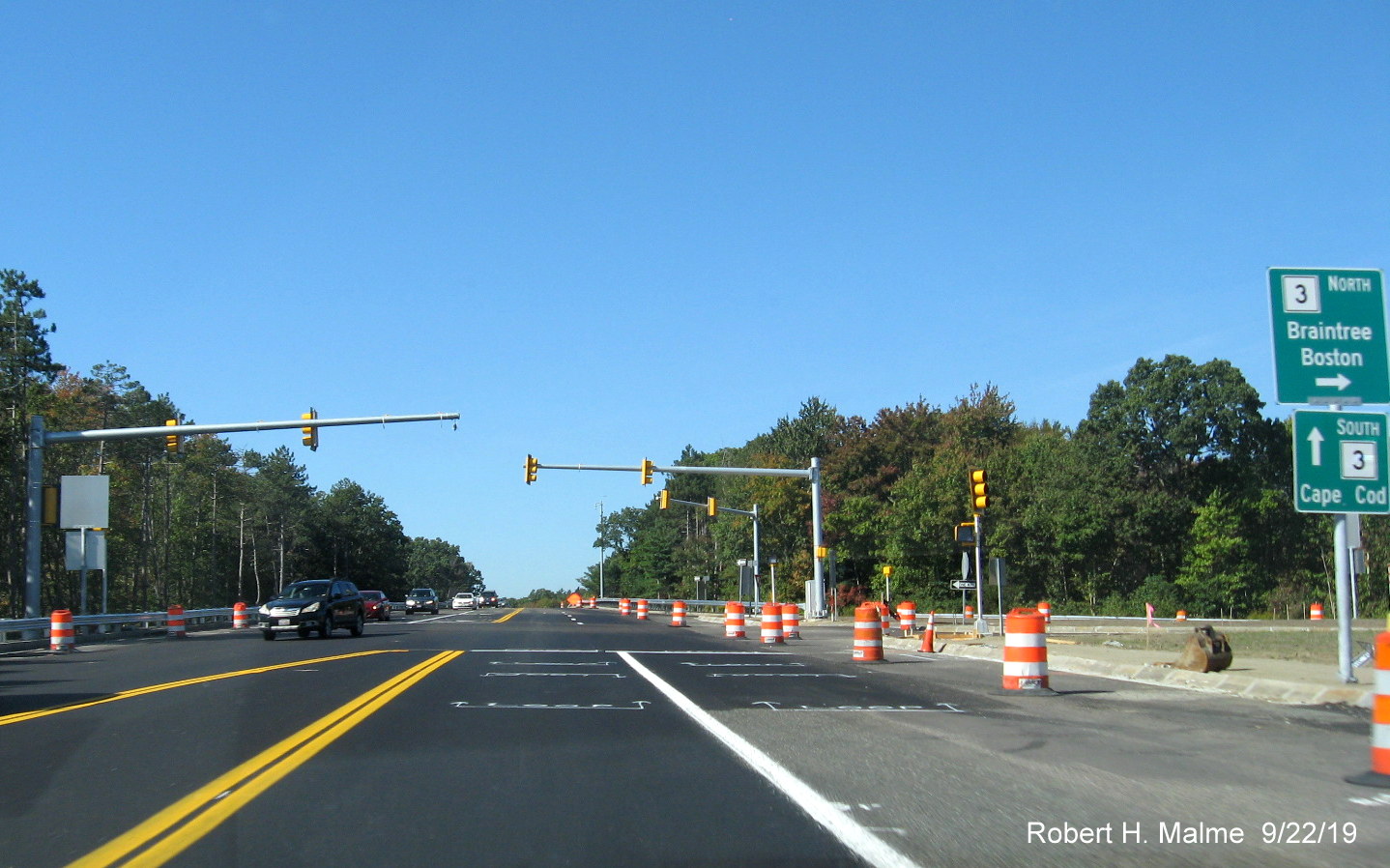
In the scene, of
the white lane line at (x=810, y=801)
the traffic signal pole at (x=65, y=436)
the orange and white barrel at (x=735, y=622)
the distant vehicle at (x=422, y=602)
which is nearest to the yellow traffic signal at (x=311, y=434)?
the traffic signal pole at (x=65, y=436)

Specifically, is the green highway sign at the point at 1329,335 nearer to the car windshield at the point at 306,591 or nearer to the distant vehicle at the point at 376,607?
the car windshield at the point at 306,591

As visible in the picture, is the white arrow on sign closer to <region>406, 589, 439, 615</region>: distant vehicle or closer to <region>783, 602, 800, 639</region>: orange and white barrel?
<region>783, 602, 800, 639</region>: orange and white barrel

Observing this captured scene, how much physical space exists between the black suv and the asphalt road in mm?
15289

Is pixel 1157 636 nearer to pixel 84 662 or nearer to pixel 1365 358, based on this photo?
pixel 1365 358

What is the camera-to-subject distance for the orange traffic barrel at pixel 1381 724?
7895mm

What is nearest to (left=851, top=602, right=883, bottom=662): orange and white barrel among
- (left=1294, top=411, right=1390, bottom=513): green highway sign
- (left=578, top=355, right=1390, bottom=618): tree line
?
(left=1294, top=411, right=1390, bottom=513): green highway sign

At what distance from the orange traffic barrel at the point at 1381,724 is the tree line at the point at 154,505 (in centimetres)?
6401

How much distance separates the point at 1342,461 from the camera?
14492mm

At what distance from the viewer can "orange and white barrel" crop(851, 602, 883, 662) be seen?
21.9 m

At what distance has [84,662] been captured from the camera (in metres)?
23.2

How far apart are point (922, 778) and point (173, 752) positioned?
20.7 feet

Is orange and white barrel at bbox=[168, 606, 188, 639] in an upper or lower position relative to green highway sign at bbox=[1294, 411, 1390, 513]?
lower

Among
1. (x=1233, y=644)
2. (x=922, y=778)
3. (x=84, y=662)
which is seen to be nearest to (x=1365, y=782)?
(x=922, y=778)

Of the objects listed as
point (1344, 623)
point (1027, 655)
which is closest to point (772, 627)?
point (1027, 655)
